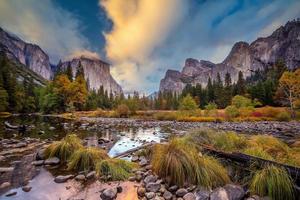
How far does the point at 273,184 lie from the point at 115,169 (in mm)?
3826

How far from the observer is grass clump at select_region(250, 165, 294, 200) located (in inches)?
140

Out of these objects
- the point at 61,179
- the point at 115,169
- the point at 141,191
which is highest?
the point at 115,169

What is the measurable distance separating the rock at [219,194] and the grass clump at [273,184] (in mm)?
622

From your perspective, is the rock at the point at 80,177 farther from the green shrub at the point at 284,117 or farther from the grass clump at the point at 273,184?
the green shrub at the point at 284,117

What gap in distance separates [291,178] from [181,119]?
97.7 feet

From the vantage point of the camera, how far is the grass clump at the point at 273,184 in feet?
11.6

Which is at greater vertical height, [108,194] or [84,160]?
[84,160]

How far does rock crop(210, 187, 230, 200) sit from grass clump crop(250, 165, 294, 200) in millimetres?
622

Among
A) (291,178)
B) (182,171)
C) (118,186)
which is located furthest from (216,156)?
(118,186)

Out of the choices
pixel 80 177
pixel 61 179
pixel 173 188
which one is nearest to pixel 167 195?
pixel 173 188

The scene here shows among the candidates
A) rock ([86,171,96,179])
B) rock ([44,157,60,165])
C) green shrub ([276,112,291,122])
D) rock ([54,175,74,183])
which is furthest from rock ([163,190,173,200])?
green shrub ([276,112,291,122])

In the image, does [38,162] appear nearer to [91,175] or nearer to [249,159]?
[91,175]

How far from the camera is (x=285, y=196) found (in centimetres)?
354

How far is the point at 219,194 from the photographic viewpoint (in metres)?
3.70
